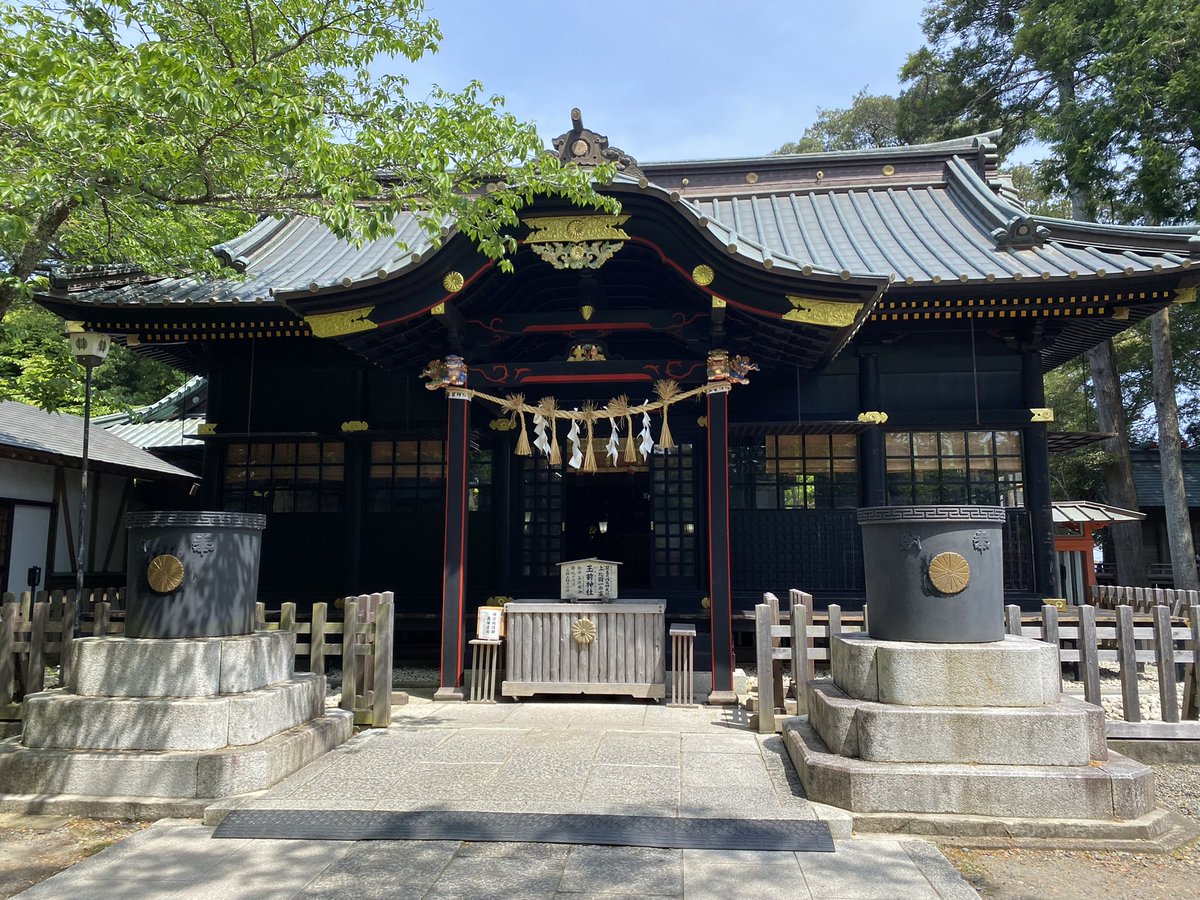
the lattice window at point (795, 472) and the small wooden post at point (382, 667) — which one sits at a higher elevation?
the lattice window at point (795, 472)

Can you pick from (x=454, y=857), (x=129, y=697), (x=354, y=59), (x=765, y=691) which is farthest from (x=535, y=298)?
(x=454, y=857)

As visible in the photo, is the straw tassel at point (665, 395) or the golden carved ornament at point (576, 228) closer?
the golden carved ornament at point (576, 228)

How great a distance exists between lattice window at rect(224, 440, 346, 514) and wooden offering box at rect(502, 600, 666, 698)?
456 centimetres

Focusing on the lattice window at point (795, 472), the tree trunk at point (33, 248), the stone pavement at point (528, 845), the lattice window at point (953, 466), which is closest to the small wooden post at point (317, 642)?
the stone pavement at point (528, 845)

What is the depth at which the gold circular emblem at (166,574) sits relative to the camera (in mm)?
5531

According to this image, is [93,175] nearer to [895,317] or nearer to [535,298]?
[535,298]

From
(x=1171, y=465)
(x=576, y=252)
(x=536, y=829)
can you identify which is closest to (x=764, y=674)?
(x=536, y=829)

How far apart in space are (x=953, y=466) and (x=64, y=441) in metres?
14.7

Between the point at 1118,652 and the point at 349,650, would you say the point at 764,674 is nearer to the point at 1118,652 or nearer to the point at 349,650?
the point at 1118,652

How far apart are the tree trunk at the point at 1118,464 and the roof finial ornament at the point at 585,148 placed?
1586cm

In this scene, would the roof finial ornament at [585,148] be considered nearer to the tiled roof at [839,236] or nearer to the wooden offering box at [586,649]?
the tiled roof at [839,236]

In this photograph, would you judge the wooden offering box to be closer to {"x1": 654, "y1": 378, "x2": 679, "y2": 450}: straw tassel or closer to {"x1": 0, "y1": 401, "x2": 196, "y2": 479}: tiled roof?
{"x1": 654, "y1": 378, "x2": 679, "y2": 450}: straw tassel

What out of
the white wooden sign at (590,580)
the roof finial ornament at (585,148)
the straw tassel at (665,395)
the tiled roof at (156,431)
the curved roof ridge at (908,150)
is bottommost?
the white wooden sign at (590,580)

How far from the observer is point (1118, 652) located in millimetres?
6562
